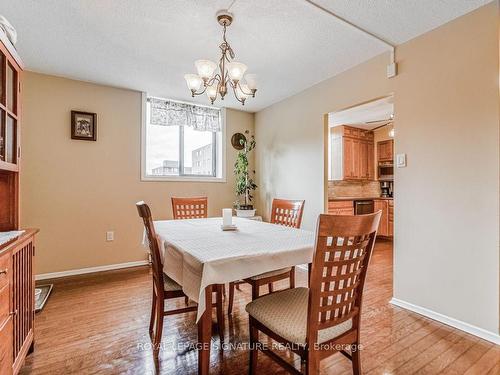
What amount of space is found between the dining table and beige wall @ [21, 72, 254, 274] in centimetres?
202

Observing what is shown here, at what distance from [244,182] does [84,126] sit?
227 cm

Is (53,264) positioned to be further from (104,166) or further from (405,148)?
A: (405,148)

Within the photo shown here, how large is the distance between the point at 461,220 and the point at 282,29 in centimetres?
206

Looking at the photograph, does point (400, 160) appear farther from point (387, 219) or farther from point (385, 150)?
point (385, 150)

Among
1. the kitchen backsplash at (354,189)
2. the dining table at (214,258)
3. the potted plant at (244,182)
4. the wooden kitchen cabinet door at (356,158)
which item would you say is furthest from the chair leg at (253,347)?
the wooden kitchen cabinet door at (356,158)

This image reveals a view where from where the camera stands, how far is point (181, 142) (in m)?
4.15

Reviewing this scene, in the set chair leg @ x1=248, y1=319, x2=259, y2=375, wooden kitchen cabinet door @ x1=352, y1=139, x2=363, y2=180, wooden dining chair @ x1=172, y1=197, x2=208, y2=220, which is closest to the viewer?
chair leg @ x1=248, y1=319, x2=259, y2=375

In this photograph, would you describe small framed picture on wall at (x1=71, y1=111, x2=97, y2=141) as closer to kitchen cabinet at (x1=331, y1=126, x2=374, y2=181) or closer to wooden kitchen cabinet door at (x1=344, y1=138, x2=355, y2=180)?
kitchen cabinet at (x1=331, y1=126, x2=374, y2=181)

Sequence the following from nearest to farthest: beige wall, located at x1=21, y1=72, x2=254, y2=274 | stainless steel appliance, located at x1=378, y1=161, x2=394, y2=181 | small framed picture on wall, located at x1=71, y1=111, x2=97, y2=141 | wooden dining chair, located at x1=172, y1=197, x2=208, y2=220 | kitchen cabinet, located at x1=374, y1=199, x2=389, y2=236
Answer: wooden dining chair, located at x1=172, y1=197, x2=208, y2=220
beige wall, located at x1=21, y1=72, x2=254, y2=274
small framed picture on wall, located at x1=71, y1=111, x2=97, y2=141
kitchen cabinet, located at x1=374, y1=199, x2=389, y2=236
stainless steel appliance, located at x1=378, y1=161, x2=394, y2=181

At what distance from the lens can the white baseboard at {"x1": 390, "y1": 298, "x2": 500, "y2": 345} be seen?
73.0 inches

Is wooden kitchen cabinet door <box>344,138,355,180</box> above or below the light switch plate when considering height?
above

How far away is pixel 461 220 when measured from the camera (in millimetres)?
2031

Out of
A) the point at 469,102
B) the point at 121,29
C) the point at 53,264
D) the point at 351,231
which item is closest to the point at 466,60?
the point at 469,102

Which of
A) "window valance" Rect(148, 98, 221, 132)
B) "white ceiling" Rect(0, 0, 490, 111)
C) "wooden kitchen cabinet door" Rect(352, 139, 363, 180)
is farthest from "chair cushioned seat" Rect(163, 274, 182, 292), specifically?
"wooden kitchen cabinet door" Rect(352, 139, 363, 180)
